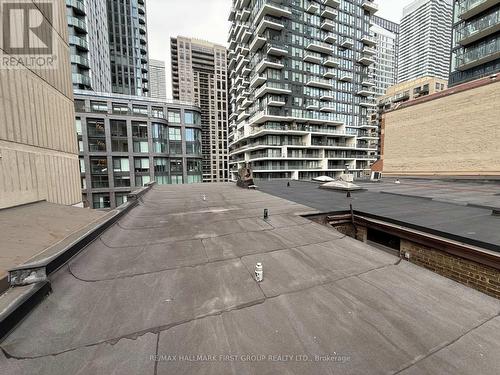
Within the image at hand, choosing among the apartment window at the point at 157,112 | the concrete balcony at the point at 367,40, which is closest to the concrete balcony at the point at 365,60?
the concrete balcony at the point at 367,40

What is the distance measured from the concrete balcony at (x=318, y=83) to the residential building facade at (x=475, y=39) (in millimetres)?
23918

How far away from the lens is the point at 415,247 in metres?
6.37

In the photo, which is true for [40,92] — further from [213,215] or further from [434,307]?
[434,307]

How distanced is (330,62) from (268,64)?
18901 mm

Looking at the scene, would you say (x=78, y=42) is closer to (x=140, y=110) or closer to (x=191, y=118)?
(x=140, y=110)

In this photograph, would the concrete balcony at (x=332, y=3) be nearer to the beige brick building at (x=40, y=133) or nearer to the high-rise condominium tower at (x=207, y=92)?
the beige brick building at (x=40, y=133)

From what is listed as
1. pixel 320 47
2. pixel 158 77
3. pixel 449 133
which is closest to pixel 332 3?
pixel 320 47

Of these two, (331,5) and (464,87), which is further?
(331,5)

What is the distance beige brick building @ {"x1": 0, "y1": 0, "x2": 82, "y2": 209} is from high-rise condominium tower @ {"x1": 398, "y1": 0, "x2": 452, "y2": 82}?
578ft

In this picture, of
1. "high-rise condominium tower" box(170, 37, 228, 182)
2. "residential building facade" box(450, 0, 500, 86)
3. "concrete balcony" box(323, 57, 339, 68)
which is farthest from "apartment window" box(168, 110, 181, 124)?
"high-rise condominium tower" box(170, 37, 228, 182)

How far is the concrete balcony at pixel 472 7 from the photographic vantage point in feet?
89.6

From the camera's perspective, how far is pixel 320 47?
51094 millimetres

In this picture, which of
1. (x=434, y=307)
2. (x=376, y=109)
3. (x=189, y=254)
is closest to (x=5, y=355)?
(x=189, y=254)

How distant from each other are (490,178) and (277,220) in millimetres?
27951
